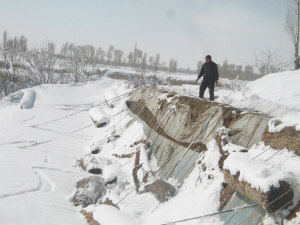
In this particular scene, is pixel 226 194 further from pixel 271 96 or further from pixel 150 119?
pixel 271 96

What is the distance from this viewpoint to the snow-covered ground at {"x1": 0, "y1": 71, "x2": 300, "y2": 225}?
113 inches

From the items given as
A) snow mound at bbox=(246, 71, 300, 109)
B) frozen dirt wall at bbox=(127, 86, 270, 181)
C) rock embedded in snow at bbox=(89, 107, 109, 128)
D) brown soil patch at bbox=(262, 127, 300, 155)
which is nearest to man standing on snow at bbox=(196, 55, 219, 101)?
frozen dirt wall at bbox=(127, 86, 270, 181)

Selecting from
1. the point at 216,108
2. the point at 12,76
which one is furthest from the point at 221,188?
the point at 12,76

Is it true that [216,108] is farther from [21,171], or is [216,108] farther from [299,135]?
[21,171]

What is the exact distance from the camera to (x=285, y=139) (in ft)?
8.18

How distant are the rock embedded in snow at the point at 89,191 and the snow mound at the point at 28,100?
686cm

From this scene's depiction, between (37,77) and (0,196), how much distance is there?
64.4ft

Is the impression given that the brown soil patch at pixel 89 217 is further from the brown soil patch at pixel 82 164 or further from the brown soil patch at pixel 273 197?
the brown soil patch at pixel 273 197

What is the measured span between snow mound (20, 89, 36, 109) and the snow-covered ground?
8 cm

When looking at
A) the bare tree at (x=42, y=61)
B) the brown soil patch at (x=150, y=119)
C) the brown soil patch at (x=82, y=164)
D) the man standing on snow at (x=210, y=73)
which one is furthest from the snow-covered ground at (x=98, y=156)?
the bare tree at (x=42, y=61)

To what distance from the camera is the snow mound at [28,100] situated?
9.90 m

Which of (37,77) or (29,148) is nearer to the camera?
(29,148)

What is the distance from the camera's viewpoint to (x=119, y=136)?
665 cm

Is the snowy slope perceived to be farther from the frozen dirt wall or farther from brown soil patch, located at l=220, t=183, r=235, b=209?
brown soil patch, located at l=220, t=183, r=235, b=209
